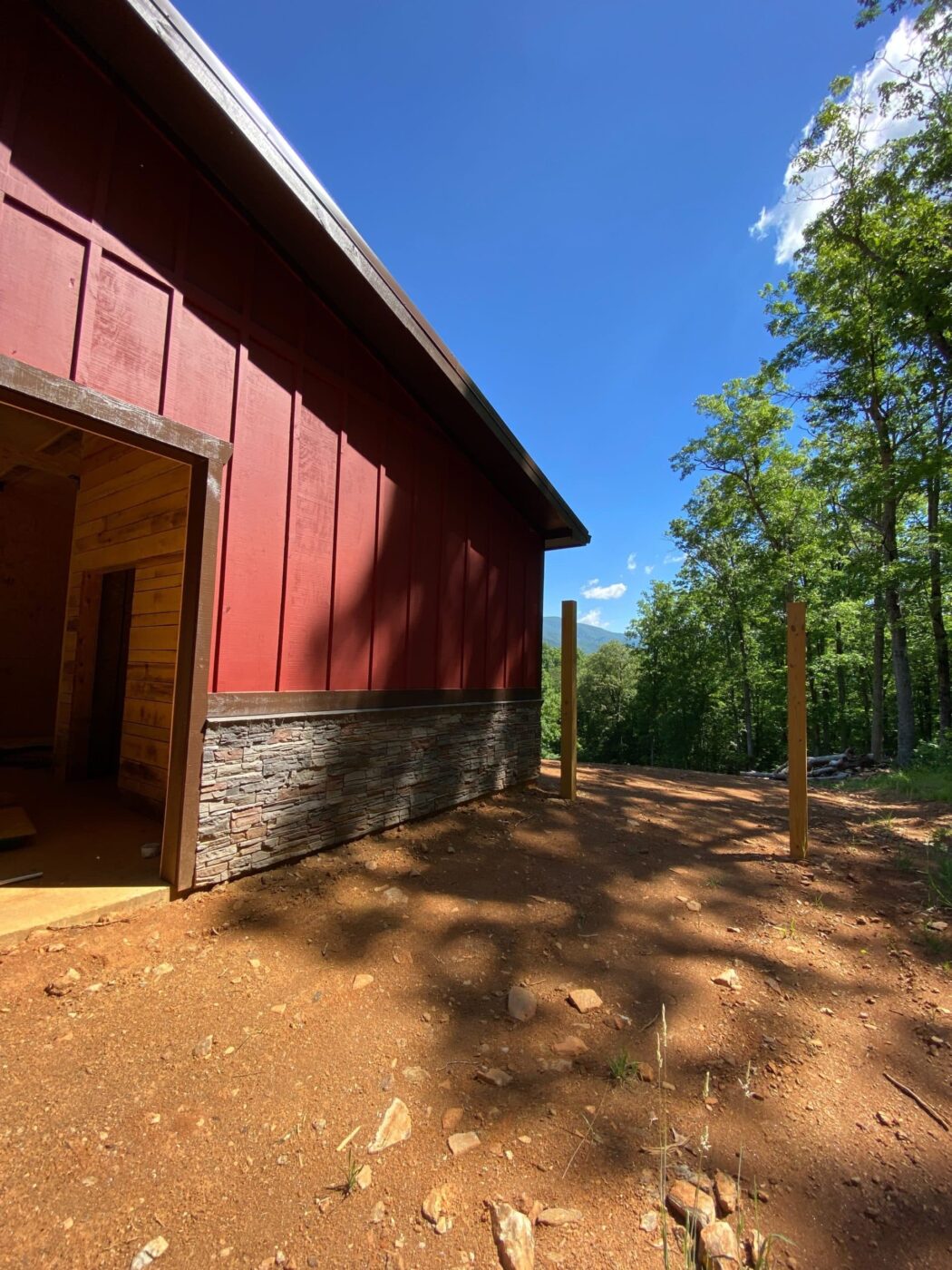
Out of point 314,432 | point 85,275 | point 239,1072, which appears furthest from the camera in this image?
point 314,432

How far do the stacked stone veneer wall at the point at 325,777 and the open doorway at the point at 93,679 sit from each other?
56 centimetres

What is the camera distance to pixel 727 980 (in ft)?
9.35

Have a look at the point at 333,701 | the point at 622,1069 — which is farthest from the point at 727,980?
the point at 333,701

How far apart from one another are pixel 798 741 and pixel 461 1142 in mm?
4184

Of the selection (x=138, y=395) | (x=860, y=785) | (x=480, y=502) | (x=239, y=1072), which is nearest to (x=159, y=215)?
(x=138, y=395)

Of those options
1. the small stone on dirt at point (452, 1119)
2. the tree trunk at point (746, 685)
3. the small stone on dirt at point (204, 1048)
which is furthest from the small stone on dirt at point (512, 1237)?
the tree trunk at point (746, 685)

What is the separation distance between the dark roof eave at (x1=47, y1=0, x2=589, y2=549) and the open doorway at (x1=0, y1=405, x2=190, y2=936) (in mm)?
1920

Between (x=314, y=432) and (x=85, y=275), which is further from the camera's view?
(x=314, y=432)

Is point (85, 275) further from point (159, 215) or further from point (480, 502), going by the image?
point (480, 502)

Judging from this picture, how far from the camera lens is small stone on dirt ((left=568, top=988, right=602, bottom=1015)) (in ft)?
8.45

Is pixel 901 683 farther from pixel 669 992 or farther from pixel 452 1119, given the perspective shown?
pixel 452 1119

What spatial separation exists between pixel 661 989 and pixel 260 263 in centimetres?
530

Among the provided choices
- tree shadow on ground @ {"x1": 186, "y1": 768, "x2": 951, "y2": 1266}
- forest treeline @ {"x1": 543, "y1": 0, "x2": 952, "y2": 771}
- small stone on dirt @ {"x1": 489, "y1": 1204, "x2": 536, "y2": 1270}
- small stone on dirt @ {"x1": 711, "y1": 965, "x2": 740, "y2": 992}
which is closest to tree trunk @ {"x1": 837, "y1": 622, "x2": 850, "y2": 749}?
forest treeline @ {"x1": 543, "y1": 0, "x2": 952, "y2": 771}

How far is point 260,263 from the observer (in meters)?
3.94
